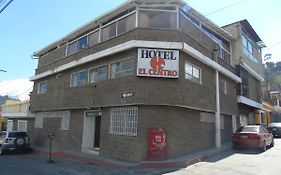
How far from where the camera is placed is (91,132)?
17.0 metres

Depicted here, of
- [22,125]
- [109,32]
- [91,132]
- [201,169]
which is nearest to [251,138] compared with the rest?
[201,169]

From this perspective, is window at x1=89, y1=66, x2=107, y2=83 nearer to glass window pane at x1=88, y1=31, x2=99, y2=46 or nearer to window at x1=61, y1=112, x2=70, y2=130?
glass window pane at x1=88, y1=31, x2=99, y2=46

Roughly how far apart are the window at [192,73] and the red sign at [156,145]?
369 cm

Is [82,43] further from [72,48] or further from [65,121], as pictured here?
[65,121]

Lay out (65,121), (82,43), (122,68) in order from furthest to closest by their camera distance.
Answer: (82,43)
(65,121)
(122,68)

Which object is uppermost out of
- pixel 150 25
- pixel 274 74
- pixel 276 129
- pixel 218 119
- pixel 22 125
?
pixel 274 74

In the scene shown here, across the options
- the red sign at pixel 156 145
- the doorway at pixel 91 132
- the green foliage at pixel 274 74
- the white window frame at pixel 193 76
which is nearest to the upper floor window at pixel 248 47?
the white window frame at pixel 193 76

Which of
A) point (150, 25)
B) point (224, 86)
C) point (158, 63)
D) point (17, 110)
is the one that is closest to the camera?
point (158, 63)

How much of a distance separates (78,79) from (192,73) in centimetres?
798

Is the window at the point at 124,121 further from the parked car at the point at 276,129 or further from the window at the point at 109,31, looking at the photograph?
the parked car at the point at 276,129

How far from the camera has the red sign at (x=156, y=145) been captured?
41.8 ft

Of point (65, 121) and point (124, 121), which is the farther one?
point (65, 121)

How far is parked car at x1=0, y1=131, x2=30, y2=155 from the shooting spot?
64.2ft

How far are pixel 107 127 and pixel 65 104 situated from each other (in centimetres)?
544
